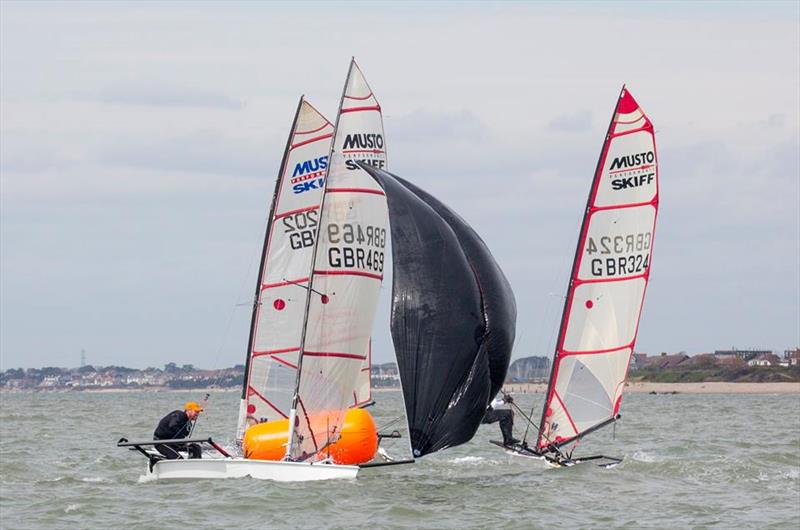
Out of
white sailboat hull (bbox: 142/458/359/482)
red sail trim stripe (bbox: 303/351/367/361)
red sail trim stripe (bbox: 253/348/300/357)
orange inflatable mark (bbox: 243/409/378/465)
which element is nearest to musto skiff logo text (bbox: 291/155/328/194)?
red sail trim stripe (bbox: 253/348/300/357)

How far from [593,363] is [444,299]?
5.19 metres

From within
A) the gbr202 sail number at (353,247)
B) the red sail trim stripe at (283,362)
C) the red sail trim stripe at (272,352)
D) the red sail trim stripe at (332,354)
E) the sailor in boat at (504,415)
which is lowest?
the sailor in boat at (504,415)

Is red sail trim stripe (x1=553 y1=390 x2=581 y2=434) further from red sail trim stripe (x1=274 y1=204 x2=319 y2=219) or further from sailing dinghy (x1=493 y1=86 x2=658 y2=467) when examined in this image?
red sail trim stripe (x1=274 y1=204 x2=319 y2=219)

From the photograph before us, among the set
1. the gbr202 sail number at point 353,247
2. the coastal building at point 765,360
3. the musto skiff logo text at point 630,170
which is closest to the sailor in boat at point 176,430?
the gbr202 sail number at point 353,247

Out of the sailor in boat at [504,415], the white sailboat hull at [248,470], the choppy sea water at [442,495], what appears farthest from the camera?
the sailor in boat at [504,415]

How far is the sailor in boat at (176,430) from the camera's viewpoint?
24.1m

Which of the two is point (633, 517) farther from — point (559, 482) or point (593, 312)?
point (593, 312)

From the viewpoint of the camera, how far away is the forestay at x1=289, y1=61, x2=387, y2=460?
24.4 meters

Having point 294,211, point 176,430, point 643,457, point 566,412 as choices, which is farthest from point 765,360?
point 176,430

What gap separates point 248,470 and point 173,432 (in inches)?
61.6

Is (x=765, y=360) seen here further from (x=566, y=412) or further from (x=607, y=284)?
(x=607, y=284)

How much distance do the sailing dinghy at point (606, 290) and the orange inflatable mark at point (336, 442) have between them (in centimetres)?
322

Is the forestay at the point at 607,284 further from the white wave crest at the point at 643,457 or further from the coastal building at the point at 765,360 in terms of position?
the coastal building at the point at 765,360

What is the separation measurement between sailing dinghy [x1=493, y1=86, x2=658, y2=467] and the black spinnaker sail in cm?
338
